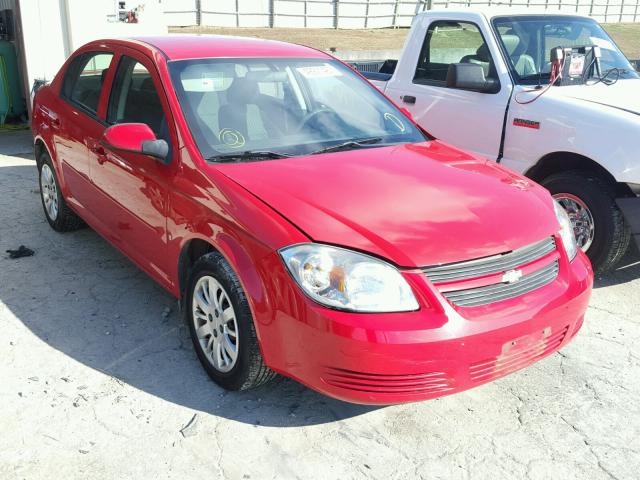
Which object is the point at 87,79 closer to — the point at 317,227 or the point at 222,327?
the point at 222,327

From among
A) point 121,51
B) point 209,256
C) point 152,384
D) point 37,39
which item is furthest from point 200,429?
point 37,39

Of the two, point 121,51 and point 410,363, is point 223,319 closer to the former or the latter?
point 410,363

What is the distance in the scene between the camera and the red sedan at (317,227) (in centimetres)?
268

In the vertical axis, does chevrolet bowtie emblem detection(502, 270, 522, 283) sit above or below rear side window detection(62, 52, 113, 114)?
below

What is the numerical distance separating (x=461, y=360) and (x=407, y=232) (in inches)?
22.6

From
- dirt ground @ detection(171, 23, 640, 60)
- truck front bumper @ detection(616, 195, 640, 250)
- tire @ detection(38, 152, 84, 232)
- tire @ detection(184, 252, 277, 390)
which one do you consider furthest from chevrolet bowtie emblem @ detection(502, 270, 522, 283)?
dirt ground @ detection(171, 23, 640, 60)

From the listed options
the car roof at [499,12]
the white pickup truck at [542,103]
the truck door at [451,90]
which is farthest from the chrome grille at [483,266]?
the car roof at [499,12]

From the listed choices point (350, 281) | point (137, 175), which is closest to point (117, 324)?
point (137, 175)

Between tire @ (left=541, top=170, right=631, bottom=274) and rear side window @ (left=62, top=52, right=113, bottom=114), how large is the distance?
3331 millimetres

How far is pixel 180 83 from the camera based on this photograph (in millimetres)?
3682

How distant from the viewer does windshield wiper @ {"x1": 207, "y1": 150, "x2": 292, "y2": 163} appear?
337 centimetres

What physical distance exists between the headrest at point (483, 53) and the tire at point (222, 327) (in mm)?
3232

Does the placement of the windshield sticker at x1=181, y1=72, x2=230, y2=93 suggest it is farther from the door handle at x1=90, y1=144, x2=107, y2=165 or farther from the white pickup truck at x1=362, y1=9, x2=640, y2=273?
Answer: the white pickup truck at x1=362, y1=9, x2=640, y2=273

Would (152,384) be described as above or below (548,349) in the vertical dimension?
below
